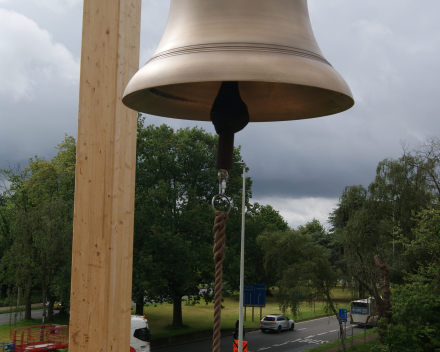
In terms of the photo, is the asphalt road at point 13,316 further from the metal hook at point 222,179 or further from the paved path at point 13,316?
the metal hook at point 222,179

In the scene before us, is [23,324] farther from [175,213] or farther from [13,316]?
[175,213]

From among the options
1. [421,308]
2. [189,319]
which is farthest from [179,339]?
[421,308]

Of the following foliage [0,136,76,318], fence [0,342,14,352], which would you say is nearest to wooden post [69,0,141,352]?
fence [0,342,14,352]

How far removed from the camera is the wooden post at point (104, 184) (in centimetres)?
243

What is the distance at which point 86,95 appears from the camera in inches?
102

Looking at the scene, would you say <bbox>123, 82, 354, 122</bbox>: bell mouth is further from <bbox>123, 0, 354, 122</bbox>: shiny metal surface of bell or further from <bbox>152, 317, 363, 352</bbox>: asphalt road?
<bbox>152, 317, 363, 352</bbox>: asphalt road

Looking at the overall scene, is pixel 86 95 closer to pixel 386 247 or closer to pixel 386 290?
pixel 386 290

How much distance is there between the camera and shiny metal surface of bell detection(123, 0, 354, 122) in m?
1.36

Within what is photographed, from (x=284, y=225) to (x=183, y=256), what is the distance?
3381cm

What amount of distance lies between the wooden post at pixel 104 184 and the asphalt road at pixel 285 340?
19.1 metres

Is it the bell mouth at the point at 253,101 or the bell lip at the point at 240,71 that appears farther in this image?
the bell mouth at the point at 253,101

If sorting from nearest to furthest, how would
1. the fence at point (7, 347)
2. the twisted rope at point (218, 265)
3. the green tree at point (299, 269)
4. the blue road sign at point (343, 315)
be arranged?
the twisted rope at point (218, 265)
the fence at point (7, 347)
the green tree at point (299, 269)
the blue road sign at point (343, 315)

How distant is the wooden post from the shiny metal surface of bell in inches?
22.8

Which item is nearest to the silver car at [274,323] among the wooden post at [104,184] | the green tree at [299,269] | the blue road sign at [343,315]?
the green tree at [299,269]
